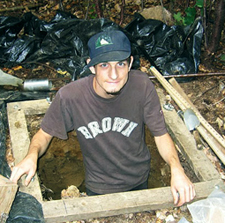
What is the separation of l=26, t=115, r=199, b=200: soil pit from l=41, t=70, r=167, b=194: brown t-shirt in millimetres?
730

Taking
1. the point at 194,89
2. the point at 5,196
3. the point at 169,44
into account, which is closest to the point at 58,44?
the point at 169,44

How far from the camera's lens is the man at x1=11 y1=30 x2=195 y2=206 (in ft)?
7.56

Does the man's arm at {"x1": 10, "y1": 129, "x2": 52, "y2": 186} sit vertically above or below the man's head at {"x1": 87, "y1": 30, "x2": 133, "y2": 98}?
below

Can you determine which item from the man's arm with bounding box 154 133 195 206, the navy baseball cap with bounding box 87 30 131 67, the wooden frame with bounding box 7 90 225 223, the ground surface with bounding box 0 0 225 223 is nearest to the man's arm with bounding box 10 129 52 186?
the wooden frame with bounding box 7 90 225 223

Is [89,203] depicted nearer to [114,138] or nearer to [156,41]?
[114,138]

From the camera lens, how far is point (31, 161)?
2314mm

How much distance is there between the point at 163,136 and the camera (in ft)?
8.76

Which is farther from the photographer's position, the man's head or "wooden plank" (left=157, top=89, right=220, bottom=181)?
"wooden plank" (left=157, top=89, right=220, bottom=181)

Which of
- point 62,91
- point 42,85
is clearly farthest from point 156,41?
point 62,91

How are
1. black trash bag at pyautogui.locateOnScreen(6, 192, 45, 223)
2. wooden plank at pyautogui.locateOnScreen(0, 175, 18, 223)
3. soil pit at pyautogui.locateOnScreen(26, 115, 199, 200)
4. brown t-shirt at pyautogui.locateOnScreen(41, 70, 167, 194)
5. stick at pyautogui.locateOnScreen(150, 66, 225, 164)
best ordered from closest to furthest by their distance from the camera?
wooden plank at pyautogui.locateOnScreen(0, 175, 18, 223)
black trash bag at pyautogui.locateOnScreen(6, 192, 45, 223)
brown t-shirt at pyautogui.locateOnScreen(41, 70, 167, 194)
stick at pyautogui.locateOnScreen(150, 66, 225, 164)
soil pit at pyautogui.locateOnScreen(26, 115, 199, 200)

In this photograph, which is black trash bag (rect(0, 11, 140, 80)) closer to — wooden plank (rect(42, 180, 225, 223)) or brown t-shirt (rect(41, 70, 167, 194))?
brown t-shirt (rect(41, 70, 167, 194))

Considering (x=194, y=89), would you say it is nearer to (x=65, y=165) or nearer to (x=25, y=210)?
(x=65, y=165)

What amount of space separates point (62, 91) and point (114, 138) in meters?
0.64

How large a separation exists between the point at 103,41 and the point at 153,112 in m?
0.78
